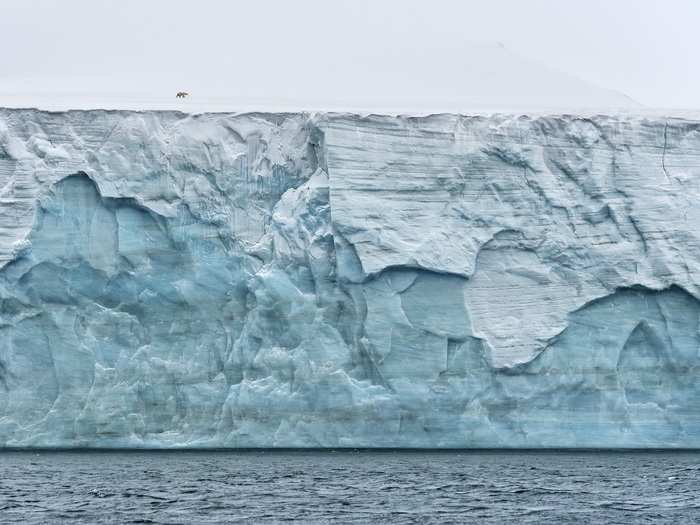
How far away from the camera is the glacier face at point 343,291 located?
59.3 feet

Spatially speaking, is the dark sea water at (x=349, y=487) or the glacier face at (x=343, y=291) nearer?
the dark sea water at (x=349, y=487)

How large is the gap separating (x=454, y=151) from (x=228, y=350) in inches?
146

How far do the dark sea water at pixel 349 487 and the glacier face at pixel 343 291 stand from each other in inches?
19.9

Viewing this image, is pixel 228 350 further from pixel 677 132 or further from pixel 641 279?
pixel 677 132

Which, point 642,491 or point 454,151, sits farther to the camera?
point 454,151

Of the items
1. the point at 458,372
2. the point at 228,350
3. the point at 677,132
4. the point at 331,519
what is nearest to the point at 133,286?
the point at 228,350

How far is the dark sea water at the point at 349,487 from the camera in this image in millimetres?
13883

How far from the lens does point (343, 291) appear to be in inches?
717

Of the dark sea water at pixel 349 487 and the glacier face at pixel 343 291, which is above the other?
the glacier face at pixel 343 291

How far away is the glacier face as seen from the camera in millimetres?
18062

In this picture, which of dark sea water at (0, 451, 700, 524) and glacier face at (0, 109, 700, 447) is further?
glacier face at (0, 109, 700, 447)

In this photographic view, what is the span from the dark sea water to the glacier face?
50 cm

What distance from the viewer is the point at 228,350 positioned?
18.3 metres

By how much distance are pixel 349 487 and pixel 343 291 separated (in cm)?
312
